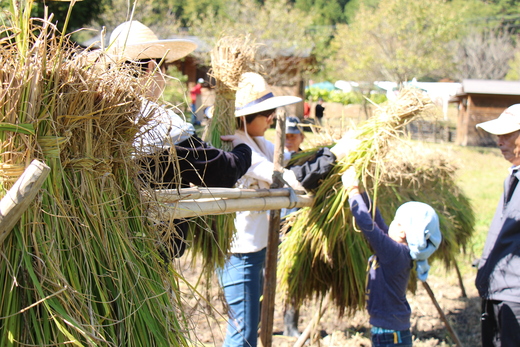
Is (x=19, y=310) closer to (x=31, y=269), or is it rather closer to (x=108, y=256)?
(x=31, y=269)

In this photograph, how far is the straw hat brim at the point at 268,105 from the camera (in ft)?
7.68

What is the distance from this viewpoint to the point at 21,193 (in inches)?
36.9

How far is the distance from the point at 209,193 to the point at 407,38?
17.0 metres

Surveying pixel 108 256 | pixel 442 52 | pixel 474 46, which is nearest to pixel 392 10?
pixel 442 52

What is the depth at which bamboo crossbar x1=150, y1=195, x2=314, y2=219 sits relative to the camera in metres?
1.38

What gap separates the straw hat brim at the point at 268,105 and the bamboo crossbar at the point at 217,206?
447 mm

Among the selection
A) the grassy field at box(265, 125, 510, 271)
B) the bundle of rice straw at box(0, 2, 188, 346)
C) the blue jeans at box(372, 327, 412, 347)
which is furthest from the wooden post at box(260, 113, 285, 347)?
the grassy field at box(265, 125, 510, 271)

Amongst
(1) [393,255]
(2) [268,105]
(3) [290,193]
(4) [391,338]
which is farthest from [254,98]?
(4) [391,338]

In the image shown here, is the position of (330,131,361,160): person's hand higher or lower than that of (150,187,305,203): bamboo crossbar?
higher

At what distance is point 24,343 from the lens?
0.98 m

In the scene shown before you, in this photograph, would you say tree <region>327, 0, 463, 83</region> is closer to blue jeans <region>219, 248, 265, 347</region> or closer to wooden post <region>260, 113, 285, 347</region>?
wooden post <region>260, 113, 285, 347</region>

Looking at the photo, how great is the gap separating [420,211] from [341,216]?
0.40 meters

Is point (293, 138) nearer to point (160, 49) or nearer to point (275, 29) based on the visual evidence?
point (160, 49)

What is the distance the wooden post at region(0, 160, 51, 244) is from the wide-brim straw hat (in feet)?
4.95
